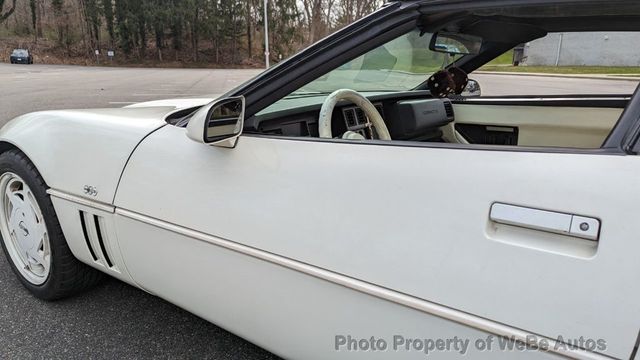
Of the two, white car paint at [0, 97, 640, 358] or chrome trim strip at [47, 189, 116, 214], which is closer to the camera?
white car paint at [0, 97, 640, 358]

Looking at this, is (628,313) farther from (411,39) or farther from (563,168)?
(411,39)

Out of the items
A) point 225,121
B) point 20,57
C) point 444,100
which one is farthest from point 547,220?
point 20,57

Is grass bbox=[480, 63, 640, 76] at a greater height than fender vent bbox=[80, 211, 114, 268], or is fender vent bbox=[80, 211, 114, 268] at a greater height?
grass bbox=[480, 63, 640, 76]

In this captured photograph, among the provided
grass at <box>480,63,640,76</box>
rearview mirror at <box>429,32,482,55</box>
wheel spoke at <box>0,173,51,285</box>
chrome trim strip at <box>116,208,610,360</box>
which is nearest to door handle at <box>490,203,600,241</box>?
chrome trim strip at <box>116,208,610,360</box>

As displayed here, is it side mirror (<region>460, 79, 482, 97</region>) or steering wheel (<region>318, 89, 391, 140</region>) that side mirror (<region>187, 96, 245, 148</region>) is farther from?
side mirror (<region>460, 79, 482, 97</region>)

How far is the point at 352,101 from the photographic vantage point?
202 cm

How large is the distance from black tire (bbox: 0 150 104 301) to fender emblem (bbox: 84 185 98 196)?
0.33 meters

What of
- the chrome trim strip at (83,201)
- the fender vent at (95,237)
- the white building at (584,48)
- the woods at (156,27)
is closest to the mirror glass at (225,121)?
the chrome trim strip at (83,201)

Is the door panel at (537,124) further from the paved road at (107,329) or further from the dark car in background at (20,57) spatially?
the dark car in background at (20,57)

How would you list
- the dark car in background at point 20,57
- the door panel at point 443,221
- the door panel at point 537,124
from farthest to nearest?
the dark car in background at point 20,57
the door panel at point 537,124
the door panel at point 443,221

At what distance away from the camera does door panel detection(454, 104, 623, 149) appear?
96.2 inches

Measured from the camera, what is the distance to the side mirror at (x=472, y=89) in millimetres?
3346

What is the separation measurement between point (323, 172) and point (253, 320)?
59 centimetres

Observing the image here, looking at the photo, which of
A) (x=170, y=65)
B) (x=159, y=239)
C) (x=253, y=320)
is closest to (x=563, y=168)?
(x=253, y=320)
